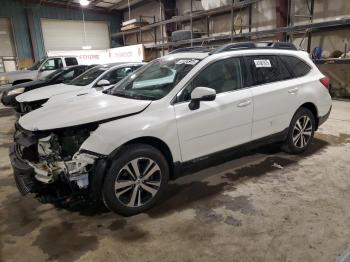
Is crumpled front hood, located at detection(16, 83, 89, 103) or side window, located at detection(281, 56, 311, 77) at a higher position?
side window, located at detection(281, 56, 311, 77)

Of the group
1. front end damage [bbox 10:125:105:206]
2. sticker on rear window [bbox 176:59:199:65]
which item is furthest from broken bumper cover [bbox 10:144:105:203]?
sticker on rear window [bbox 176:59:199:65]

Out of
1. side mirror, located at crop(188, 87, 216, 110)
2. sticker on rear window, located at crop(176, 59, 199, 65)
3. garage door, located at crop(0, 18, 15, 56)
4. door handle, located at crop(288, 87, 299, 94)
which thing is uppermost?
garage door, located at crop(0, 18, 15, 56)

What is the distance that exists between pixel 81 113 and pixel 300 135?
2.95 m

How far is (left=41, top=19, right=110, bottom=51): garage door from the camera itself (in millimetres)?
17062

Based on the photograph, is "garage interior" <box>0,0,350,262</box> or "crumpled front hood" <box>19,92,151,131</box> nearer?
"garage interior" <box>0,0,350,262</box>

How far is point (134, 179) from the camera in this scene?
2.66 meters

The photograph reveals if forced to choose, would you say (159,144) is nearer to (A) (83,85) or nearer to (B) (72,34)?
(A) (83,85)

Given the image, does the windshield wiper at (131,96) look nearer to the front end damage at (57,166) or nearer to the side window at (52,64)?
the front end damage at (57,166)

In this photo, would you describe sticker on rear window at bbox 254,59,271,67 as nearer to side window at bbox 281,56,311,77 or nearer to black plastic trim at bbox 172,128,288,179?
side window at bbox 281,56,311,77

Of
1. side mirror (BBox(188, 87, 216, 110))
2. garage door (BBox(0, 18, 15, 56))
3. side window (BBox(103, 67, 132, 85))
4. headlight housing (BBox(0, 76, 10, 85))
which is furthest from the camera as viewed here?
garage door (BBox(0, 18, 15, 56))

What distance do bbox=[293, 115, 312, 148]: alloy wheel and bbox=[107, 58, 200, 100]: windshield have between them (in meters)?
1.80

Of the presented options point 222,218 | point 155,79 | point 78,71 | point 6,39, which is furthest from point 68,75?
point 6,39

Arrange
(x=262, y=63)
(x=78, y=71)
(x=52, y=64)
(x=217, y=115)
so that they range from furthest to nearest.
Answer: (x=52, y=64)
(x=78, y=71)
(x=262, y=63)
(x=217, y=115)

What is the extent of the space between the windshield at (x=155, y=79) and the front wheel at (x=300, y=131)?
5.60ft
